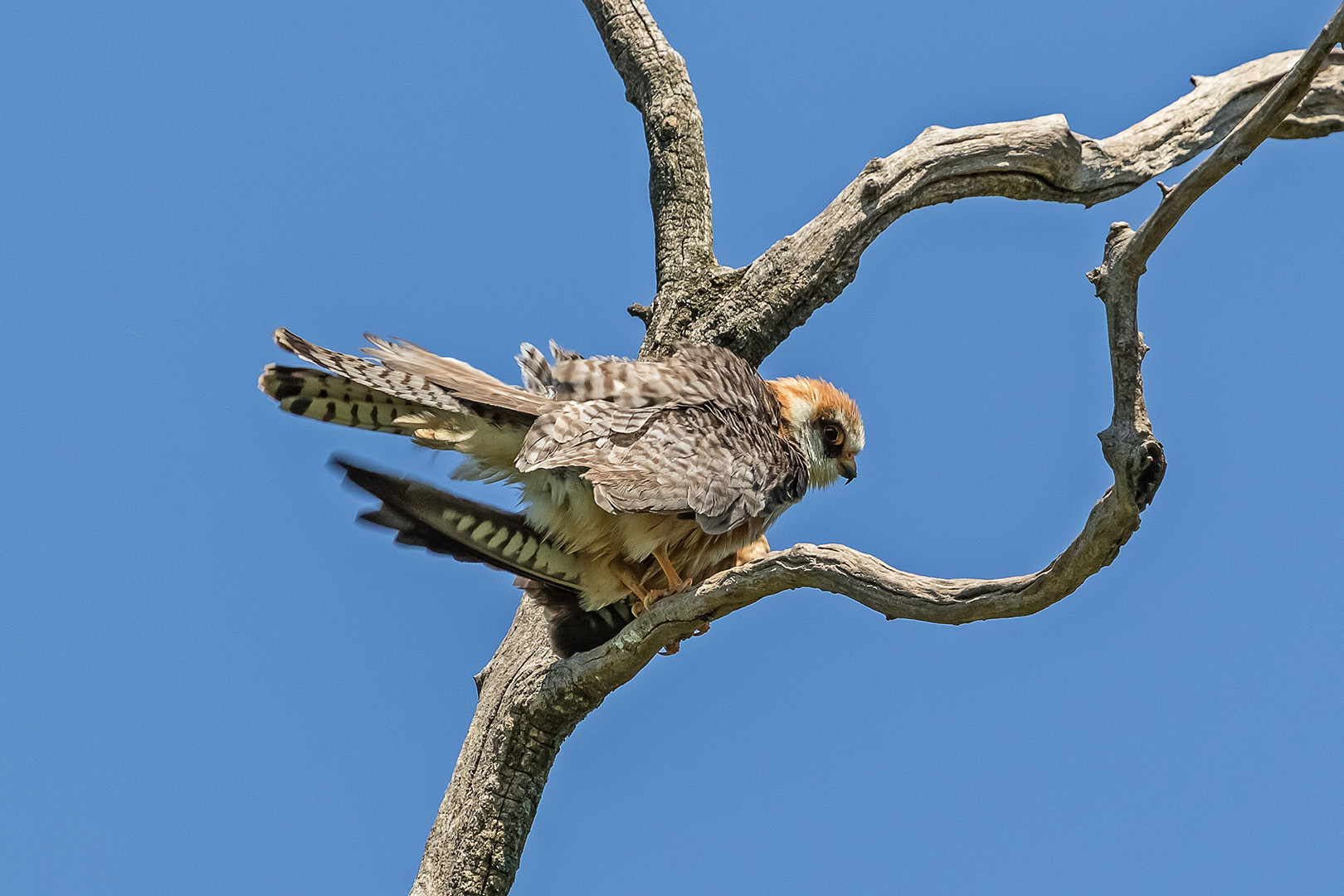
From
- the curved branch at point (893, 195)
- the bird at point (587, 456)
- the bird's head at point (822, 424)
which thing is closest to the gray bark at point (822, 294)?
the curved branch at point (893, 195)

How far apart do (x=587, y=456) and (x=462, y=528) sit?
82cm

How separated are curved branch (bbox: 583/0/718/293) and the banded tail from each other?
202 cm

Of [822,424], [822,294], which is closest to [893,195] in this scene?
[822,294]

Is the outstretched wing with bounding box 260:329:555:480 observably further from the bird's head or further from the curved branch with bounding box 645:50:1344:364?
the curved branch with bounding box 645:50:1344:364

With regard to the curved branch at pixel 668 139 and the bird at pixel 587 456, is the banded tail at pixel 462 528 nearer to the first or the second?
the bird at pixel 587 456

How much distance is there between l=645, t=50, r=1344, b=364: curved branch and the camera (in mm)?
6230

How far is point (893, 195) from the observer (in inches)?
244

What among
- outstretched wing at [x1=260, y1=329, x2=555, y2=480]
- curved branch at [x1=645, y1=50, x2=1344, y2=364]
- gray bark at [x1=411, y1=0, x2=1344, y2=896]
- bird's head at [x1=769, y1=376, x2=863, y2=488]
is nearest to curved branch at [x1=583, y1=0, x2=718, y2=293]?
gray bark at [x1=411, y1=0, x2=1344, y2=896]

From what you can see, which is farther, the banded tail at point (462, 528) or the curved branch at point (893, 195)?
the curved branch at point (893, 195)

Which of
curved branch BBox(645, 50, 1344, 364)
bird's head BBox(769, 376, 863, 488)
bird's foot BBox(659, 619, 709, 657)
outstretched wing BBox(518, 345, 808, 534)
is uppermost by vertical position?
curved branch BBox(645, 50, 1344, 364)

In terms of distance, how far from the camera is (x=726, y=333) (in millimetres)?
6301

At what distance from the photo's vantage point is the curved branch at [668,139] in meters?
6.64

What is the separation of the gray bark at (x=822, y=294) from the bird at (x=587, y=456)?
36cm

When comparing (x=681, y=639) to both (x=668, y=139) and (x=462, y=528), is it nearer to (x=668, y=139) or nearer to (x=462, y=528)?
(x=462, y=528)
